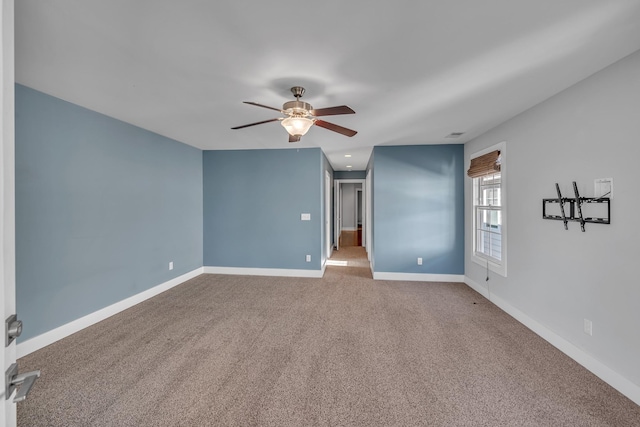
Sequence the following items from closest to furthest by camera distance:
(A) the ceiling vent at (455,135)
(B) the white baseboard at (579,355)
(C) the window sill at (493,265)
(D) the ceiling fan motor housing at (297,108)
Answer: (B) the white baseboard at (579,355)
(D) the ceiling fan motor housing at (297,108)
(C) the window sill at (493,265)
(A) the ceiling vent at (455,135)

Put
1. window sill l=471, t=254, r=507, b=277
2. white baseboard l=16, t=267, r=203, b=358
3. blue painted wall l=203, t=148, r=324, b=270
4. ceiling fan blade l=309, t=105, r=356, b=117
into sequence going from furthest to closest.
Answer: blue painted wall l=203, t=148, r=324, b=270 → window sill l=471, t=254, r=507, b=277 → white baseboard l=16, t=267, r=203, b=358 → ceiling fan blade l=309, t=105, r=356, b=117

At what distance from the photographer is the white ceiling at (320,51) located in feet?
4.83

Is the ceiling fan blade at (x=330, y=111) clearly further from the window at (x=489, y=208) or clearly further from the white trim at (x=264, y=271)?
the white trim at (x=264, y=271)

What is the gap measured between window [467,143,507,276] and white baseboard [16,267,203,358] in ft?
15.7

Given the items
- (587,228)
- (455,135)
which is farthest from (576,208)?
(455,135)

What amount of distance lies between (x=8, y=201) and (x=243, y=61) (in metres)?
1.63

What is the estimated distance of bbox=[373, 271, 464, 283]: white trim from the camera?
457 centimetres

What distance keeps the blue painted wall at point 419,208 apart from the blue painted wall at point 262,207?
1141mm

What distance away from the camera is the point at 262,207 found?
503cm

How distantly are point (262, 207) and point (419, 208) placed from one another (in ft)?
9.24

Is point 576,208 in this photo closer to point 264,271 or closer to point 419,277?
point 419,277

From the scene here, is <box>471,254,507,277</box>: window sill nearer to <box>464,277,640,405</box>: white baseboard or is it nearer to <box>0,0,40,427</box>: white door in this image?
<box>464,277,640,405</box>: white baseboard

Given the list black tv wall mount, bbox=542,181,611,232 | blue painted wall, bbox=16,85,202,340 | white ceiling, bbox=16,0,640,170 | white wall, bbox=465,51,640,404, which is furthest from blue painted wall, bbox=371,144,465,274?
blue painted wall, bbox=16,85,202,340

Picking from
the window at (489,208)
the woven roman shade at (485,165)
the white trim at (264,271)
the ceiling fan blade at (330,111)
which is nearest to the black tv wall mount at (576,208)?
the window at (489,208)
